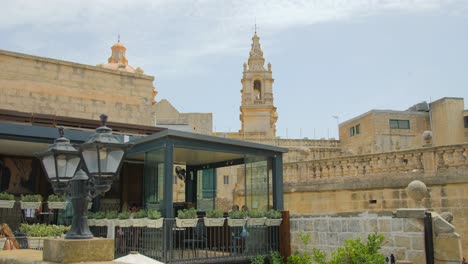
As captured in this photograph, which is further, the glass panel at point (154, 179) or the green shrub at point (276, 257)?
the green shrub at point (276, 257)

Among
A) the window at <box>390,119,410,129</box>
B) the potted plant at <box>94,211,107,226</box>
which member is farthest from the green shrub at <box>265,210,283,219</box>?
the window at <box>390,119,410,129</box>

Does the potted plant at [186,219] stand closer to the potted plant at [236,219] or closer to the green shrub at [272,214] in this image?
the potted plant at [236,219]

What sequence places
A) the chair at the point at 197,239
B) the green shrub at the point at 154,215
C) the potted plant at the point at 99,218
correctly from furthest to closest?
the potted plant at the point at 99,218 → the chair at the point at 197,239 → the green shrub at the point at 154,215

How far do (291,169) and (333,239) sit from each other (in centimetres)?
699

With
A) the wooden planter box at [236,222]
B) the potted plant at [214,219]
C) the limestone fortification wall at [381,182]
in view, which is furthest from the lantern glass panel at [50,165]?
the limestone fortification wall at [381,182]

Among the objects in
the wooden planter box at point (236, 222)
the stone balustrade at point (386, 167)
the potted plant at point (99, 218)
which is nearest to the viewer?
the wooden planter box at point (236, 222)

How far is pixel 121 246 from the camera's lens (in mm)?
11961

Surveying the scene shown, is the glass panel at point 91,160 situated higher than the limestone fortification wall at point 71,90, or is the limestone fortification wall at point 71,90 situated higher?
the limestone fortification wall at point 71,90

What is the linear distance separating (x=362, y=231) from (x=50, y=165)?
21.8 ft

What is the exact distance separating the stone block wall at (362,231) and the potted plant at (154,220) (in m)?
3.58

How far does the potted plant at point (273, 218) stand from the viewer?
1196cm

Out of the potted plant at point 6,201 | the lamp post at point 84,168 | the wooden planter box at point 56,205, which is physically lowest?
the wooden planter box at point 56,205

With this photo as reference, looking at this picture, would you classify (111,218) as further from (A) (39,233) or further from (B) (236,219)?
(B) (236,219)

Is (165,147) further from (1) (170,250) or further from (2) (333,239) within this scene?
(2) (333,239)
